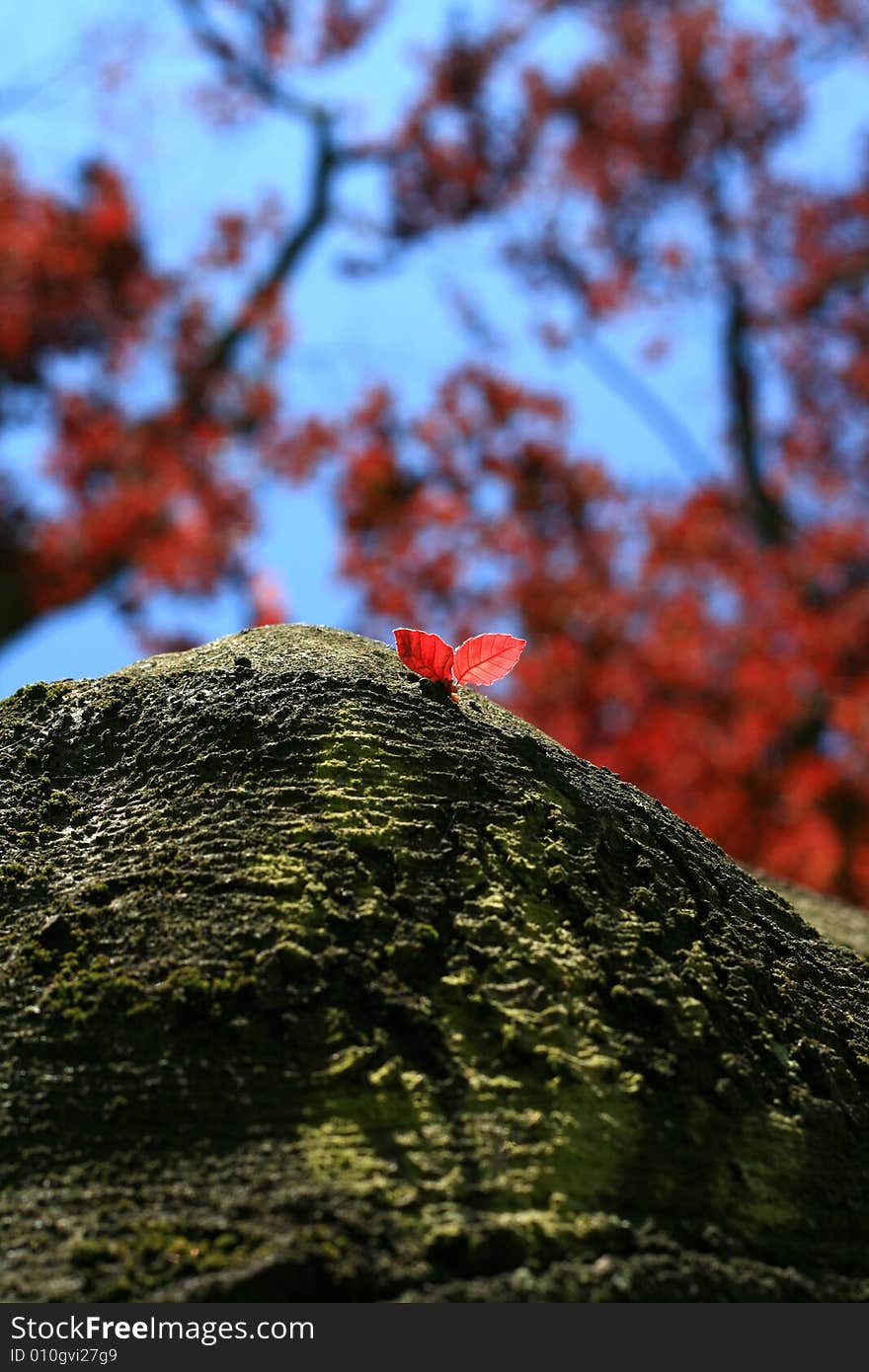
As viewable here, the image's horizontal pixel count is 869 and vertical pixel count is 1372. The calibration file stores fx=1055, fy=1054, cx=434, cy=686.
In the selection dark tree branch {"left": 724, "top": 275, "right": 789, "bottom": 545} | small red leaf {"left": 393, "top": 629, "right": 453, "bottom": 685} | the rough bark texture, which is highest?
dark tree branch {"left": 724, "top": 275, "right": 789, "bottom": 545}

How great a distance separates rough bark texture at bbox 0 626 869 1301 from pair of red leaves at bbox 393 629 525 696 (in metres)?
0.15

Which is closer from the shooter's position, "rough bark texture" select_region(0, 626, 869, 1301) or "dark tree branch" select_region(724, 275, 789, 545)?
"rough bark texture" select_region(0, 626, 869, 1301)

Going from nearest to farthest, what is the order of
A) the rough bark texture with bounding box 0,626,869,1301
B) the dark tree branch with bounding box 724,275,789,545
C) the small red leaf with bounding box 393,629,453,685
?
the rough bark texture with bounding box 0,626,869,1301, the small red leaf with bounding box 393,629,453,685, the dark tree branch with bounding box 724,275,789,545

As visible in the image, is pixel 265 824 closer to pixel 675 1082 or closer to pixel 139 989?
pixel 139 989

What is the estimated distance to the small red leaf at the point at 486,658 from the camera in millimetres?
1886

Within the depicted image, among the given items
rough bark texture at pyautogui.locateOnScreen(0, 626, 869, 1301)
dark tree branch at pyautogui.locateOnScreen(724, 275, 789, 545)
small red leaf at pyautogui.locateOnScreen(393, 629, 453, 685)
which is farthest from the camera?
dark tree branch at pyautogui.locateOnScreen(724, 275, 789, 545)

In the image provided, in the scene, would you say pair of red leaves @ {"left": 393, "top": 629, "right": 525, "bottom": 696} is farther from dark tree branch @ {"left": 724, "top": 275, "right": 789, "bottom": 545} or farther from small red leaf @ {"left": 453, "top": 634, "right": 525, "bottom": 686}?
dark tree branch @ {"left": 724, "top": 275, "right": 789, "bottom": 545}

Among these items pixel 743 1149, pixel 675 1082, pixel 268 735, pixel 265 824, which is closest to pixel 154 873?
pixel 265 824

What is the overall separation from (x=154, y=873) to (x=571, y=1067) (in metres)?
0.61

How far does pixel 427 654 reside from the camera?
1.87 m

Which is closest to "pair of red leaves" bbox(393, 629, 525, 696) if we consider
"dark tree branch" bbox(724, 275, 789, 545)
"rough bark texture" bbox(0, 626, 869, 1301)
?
"rough bark texture" bbox(0, 626, 869, 1301)

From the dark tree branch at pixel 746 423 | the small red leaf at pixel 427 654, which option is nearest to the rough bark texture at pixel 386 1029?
the small red leaf at pixel 427 654

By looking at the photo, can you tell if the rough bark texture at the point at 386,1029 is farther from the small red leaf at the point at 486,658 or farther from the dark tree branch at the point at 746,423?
the dark tree branch at the point at 746,423

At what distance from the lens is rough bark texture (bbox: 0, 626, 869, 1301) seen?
1135 millimetres
